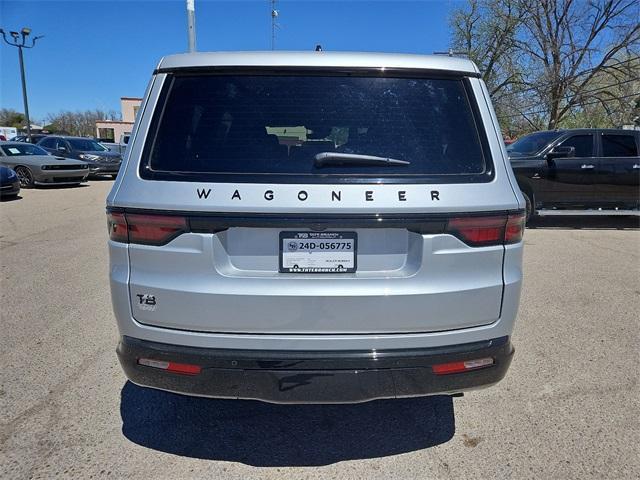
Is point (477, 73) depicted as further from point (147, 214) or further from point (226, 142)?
point (147, 214)

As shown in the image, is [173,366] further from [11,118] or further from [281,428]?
[11,118]

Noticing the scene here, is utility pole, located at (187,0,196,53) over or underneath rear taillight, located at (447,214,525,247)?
over

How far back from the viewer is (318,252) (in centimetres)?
198

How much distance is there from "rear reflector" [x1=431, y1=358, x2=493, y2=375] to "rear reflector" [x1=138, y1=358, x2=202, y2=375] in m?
1.12

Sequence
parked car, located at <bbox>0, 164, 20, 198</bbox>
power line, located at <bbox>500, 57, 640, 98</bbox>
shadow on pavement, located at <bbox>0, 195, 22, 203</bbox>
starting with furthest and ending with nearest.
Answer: power line, located at <bbox>500, 57, 640, 98</bbox> < shadow on pavement, located at <bbox>0, 195, 22, 203</bbox> < parked car, located at <bbox>0, 164, 20, 198</bbox>

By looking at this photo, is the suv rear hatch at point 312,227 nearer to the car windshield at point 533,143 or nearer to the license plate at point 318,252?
the license plate at point 318,252

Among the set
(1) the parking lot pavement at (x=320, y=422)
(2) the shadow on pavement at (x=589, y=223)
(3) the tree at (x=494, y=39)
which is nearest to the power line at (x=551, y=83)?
(3) the tree at (x=494, y=39)

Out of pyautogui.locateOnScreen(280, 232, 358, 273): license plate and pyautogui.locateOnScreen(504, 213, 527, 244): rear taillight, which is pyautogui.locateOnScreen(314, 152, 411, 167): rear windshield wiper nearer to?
pyautogui.locateOnScreen(280, 232, 358, 273): license plate

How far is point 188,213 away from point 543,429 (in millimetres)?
2382

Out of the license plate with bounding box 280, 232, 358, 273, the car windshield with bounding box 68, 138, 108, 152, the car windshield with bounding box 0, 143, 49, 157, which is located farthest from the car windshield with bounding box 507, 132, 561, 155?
the car windshield with bounding box 68, 138, 108, 152

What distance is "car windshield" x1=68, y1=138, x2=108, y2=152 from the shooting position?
17.8m

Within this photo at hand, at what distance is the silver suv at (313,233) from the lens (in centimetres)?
195

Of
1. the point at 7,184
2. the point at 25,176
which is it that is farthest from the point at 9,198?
the point at 25,176

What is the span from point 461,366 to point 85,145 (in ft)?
64.0
